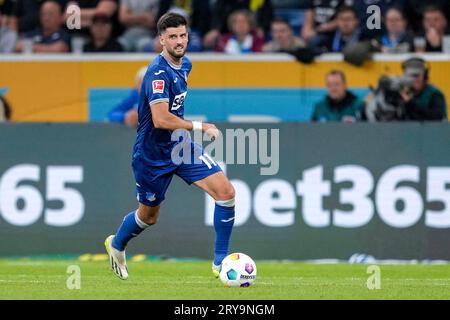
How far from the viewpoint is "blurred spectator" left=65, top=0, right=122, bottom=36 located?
61.0 feet

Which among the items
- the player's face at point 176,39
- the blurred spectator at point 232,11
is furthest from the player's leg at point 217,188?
the blurred spectator at point 232,11

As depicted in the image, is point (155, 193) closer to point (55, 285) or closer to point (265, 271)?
point (55, 285)

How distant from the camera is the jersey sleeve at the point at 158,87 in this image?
1125cm

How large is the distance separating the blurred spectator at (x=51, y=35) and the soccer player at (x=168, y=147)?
679 cm

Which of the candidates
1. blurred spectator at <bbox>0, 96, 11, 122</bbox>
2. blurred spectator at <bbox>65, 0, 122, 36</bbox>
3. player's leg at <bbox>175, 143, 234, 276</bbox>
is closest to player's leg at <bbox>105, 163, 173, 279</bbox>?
player's leg at <bbox>175, 143, 234, 276</bbox>

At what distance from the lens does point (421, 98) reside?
16.0 m

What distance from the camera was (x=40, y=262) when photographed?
1511cm

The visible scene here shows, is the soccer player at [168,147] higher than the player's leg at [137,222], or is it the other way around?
the soccer player at [168,147]

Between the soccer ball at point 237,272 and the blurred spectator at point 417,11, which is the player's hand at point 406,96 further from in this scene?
the soccer ball at point 237,272

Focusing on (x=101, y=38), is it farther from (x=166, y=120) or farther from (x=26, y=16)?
(x=166, y=120)

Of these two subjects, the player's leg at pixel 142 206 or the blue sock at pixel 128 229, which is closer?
the player's leg at pixel 142 206

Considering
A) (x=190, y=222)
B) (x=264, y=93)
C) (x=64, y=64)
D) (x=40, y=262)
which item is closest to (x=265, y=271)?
(x=190, y=222)

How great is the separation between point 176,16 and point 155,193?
5.66ft

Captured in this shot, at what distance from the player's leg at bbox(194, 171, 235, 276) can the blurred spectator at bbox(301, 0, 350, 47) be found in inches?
256
